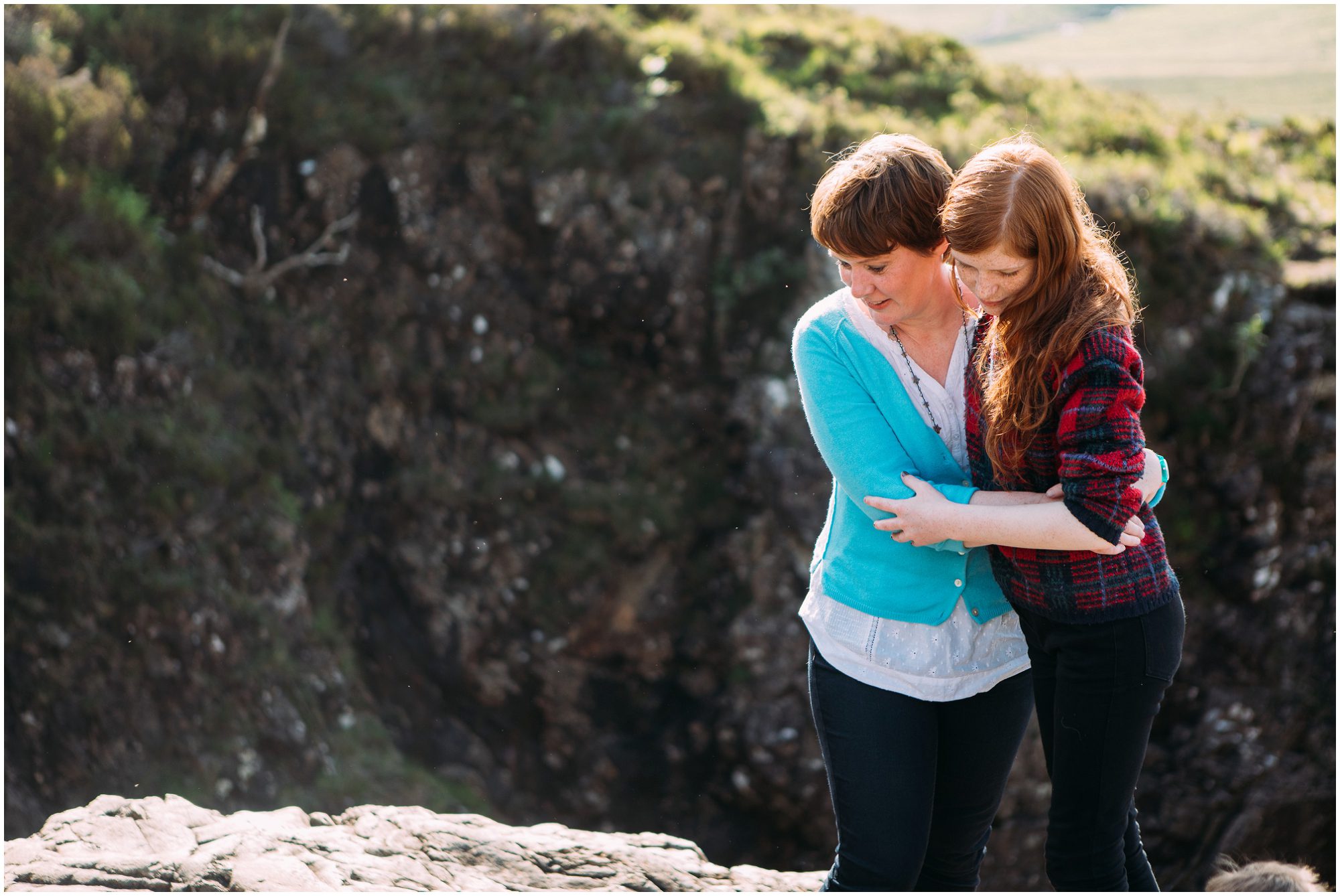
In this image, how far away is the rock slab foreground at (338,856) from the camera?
3166 mm

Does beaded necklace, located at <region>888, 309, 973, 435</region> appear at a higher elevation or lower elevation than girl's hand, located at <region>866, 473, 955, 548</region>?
higher

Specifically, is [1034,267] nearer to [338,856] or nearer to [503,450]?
[338,856]

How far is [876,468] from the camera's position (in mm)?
2254

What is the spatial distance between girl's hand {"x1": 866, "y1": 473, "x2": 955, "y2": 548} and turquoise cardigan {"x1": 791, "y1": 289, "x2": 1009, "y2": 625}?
25mm

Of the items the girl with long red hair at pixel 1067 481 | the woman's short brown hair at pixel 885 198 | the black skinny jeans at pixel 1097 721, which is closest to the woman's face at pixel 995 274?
the girl with long red hair at pixel 1067 481

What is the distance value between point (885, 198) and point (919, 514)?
747mm

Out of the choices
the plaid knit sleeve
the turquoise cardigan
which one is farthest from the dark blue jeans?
the plaid knit sleeve

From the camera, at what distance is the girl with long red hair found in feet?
6.82

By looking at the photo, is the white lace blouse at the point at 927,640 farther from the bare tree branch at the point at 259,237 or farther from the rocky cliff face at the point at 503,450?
the bare tree branch at the point at 259,237

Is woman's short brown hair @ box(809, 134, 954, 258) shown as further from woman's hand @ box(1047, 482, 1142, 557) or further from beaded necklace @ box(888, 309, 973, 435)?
woman's hand @ box(1047, 482, 1142, 557)

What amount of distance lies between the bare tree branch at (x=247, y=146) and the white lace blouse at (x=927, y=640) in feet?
25.9

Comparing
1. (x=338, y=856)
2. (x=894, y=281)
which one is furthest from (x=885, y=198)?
(x=338, y=856)

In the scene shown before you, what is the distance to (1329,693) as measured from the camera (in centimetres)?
786

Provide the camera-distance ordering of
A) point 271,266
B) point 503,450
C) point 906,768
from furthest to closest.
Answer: point 503,450 → point 271,266 → point 906,768
